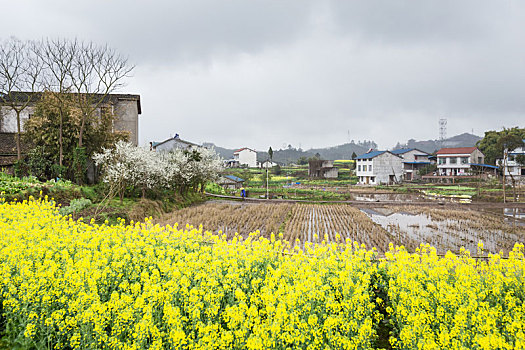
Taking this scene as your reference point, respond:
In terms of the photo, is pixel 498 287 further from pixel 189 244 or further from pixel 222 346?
pixel 189 244

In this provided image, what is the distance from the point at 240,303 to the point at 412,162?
59.2 meters

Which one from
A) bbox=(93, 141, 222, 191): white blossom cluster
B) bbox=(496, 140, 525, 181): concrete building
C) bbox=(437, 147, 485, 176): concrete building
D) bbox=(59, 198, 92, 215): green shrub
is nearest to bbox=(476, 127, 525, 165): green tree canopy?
bbox=(496, 140, 525, 181): concrete building

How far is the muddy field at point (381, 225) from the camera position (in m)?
13.3

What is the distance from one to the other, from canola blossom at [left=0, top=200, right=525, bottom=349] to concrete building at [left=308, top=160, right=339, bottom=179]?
54.6 m

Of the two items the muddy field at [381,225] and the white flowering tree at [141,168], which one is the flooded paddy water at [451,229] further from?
the white flowering tree at [141,168]

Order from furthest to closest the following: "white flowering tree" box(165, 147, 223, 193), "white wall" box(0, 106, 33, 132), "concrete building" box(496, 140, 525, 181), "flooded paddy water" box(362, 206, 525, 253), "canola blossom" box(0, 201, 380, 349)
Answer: "concrete building" box(496, 140, 525, 181) → "white wall" box(0, 106, 33, 132) → "white flowering tree" box(165, 147, 223, 193) → "flooded paddy water" box(362, 206, 525, 253) → "canola blossom" box(0, 201, 380, 349)

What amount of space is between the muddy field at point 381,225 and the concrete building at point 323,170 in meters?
36.8

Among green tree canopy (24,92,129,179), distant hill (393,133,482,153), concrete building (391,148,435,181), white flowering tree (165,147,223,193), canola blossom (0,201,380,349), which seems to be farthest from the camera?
distant hill (393,133,482,153)

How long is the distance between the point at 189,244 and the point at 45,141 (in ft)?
61.8

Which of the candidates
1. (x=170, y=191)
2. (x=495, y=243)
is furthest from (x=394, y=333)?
(x=170, y=191)

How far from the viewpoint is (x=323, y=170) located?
6016 cm

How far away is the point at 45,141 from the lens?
19750 millimetres

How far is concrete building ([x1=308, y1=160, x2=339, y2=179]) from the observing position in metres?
60.0

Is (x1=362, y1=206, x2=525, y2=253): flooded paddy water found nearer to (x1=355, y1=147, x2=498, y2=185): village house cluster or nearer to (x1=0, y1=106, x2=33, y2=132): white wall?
(x1=355, y1=147, x2=498, y2=185): village house cluster
